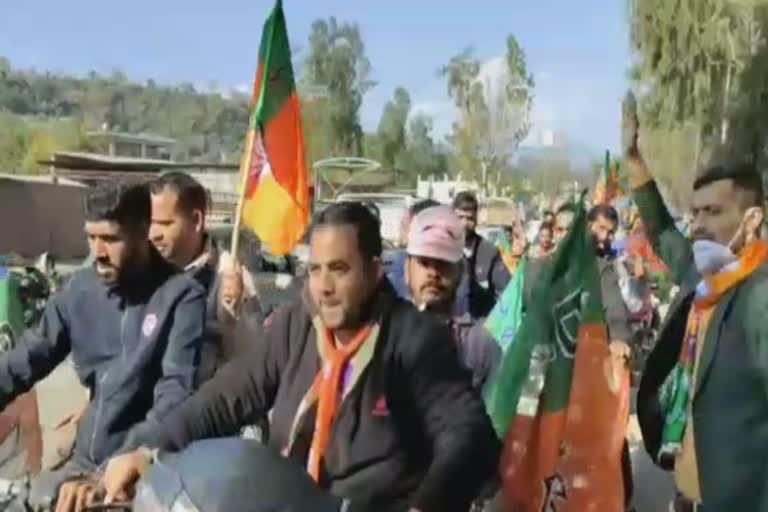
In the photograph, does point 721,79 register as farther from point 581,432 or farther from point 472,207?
point 581,432

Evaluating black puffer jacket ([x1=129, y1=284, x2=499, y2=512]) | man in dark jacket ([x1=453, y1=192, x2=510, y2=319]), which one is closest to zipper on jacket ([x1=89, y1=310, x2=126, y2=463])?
black puffer jacket ([x1=129, y1=284, x2=499, y2=512])

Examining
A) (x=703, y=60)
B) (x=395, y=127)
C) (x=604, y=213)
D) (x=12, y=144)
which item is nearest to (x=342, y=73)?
(x=395, y=127)

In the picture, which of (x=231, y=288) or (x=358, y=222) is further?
(x=231, y=288)

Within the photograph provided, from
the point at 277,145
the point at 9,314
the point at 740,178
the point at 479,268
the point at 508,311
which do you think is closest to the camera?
the point at 740,178

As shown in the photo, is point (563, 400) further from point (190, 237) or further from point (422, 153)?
point (422, 153)

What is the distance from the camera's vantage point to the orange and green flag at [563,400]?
466cm

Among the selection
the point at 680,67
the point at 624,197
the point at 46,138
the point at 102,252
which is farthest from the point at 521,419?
the point at 46,138

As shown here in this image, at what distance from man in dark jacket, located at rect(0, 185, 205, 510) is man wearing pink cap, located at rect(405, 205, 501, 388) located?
124 cm

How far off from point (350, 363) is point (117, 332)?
109cm

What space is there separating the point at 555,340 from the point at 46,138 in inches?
2846

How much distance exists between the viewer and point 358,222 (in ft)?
10.5

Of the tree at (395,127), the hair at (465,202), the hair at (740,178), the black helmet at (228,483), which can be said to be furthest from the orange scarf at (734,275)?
the tree at (395,127)

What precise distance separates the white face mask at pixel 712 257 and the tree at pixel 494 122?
205 ft

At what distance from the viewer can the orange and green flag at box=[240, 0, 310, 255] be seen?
26.2 ft
